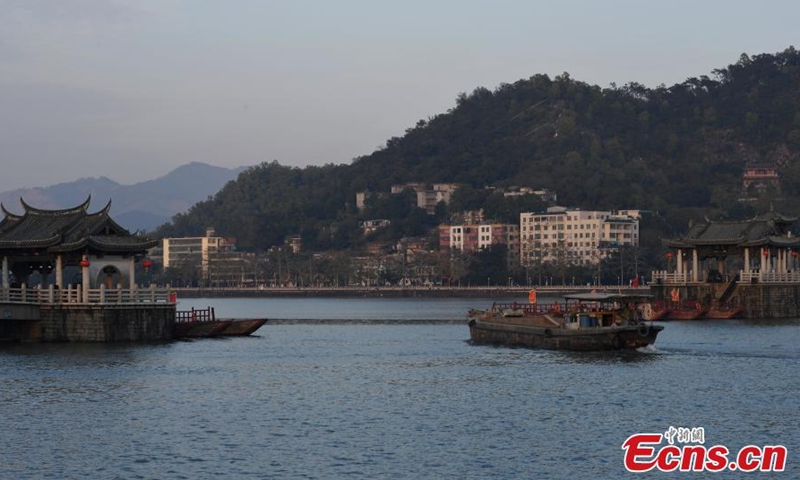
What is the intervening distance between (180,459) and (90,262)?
41.6m

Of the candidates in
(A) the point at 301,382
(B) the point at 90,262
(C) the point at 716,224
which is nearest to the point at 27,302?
(B) the point at 90,262

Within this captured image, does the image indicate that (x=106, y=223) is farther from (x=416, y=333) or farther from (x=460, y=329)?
(x=460, y=329)

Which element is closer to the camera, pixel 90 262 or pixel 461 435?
pixel 461 435

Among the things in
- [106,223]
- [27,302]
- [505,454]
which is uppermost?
[106,223]

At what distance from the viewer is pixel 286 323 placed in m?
126

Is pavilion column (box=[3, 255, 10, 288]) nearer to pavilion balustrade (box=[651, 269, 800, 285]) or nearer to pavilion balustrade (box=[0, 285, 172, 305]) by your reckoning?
pavilion balustrade (box=[0, 285, 172, 305])

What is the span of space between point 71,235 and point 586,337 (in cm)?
3254

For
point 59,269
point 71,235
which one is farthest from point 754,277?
point 59,269

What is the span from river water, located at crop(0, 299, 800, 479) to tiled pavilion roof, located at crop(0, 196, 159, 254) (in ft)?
21.4

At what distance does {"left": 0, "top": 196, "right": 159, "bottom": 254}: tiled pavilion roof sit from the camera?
7906 cm

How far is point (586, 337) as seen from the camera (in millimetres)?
73000

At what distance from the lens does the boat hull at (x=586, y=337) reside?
72.0 m

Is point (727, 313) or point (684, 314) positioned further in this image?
point (727, 313)

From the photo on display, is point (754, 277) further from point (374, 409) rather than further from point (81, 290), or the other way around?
point (374, 409)
